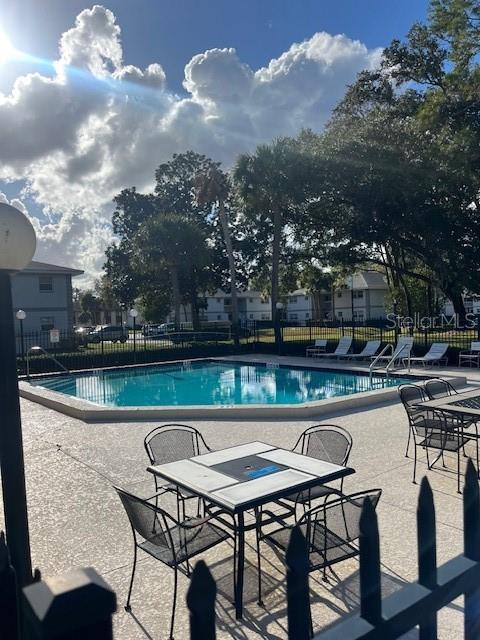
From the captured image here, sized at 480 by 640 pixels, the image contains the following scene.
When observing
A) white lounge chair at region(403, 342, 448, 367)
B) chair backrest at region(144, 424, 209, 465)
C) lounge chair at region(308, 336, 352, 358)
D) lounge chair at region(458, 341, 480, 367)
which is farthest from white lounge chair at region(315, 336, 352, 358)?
chair backrest at region(144, 424, 209, 465)

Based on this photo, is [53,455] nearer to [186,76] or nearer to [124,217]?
[186,76]

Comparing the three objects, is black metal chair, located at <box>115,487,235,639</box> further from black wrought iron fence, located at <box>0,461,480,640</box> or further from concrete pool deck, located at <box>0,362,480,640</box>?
black wrought iron fence, located at <box>0,461,480,640</box>

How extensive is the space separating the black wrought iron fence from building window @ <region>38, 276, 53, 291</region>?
3106cm

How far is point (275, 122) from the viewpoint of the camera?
26.0 m

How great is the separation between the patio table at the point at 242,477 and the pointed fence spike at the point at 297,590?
163 cm

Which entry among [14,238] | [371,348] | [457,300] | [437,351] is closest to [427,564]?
[14,238]

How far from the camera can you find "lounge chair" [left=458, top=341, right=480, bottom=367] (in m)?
15.6

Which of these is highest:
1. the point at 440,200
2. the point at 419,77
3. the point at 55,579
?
the point at 419,77

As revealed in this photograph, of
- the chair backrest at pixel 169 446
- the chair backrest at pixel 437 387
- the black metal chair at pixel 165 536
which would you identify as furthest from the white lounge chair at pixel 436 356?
the black metal chair at pixel 165 536

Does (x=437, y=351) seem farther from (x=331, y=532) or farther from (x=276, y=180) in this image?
(x=331, y=532)

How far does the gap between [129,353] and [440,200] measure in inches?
610

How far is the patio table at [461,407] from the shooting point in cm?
514

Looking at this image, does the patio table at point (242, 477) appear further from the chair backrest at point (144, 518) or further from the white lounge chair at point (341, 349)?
the white lounge chair at point (341, 349)

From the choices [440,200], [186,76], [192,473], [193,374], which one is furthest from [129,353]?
[192,473]
